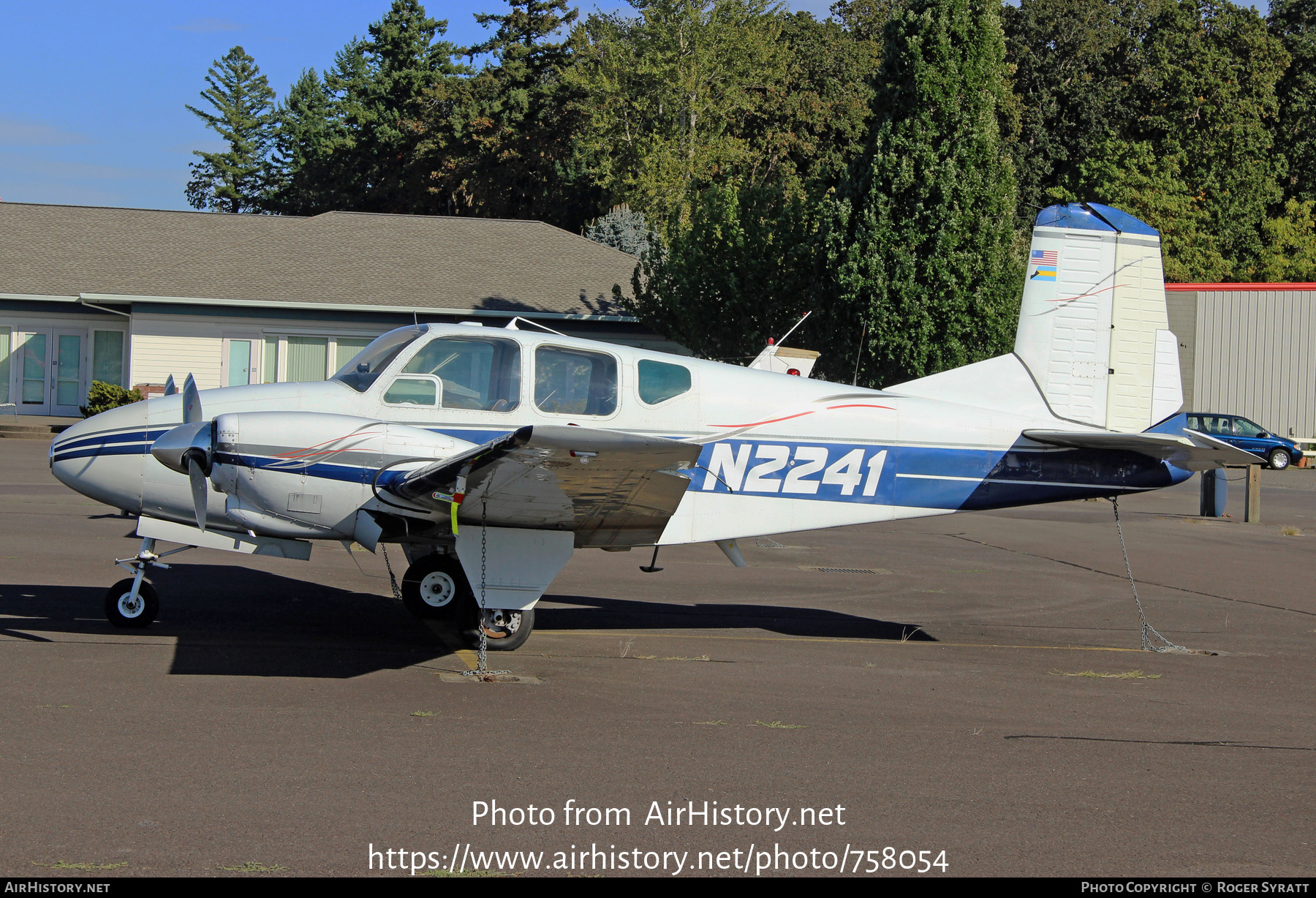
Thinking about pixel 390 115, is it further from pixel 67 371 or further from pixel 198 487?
pixel 198 487

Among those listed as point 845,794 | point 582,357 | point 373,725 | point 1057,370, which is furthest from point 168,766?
point 1057,370

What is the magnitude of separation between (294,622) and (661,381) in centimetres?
367

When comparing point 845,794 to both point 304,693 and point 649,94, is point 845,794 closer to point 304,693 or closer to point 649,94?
point 304,693

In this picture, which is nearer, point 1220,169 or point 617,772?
point 617,772

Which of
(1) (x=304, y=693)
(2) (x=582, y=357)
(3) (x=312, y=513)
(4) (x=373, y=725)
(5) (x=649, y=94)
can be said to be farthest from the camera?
(5) (x=649, y=94)

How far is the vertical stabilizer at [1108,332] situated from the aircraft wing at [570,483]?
363 centimetres

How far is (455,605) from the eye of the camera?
8383mm

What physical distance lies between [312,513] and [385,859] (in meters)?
3.73

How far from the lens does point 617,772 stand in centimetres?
536

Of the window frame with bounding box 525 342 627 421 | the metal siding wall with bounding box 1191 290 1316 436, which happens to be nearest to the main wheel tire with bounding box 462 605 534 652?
the window frame with bounding box 525 342 627 421

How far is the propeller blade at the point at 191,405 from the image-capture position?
25.1 ft

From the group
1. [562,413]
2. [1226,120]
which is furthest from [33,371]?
[1226,120]

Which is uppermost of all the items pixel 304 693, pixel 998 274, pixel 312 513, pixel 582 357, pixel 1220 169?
pixel 1220 169

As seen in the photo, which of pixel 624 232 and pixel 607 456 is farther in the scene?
pixel 624 232
